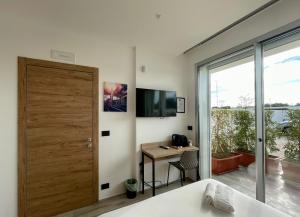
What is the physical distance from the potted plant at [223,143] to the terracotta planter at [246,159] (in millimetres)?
91

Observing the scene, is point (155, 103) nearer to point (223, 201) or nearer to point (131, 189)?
point (131, 189)

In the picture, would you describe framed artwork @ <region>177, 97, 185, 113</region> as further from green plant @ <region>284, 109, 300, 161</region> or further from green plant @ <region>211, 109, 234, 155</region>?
green plant @ <region>284, 109, 300, 161</region>

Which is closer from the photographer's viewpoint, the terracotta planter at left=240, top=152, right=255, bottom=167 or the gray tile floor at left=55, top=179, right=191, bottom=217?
the gray tile floor at left=55, top=179, right=191, bottom=217

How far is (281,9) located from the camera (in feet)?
6.18

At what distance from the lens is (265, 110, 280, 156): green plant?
2.10m

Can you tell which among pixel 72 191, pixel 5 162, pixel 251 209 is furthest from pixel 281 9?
pixel 5 162

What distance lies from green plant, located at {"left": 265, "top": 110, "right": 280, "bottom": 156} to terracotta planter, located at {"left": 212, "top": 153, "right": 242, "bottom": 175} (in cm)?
61

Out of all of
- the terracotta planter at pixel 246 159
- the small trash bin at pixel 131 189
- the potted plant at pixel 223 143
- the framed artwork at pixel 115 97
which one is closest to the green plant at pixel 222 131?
the potted plant at pixel 223 143

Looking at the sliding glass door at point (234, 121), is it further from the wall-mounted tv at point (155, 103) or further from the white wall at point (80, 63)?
the white wall at point (80, 63)

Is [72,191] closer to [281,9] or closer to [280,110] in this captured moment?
[280,110]

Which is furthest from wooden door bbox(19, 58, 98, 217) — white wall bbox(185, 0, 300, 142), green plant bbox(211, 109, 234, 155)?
green plant bbox(211, 109, 234, 155)

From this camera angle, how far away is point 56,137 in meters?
2.27

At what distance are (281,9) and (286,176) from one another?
2035 millimetres

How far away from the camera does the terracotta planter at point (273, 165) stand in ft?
6.87
